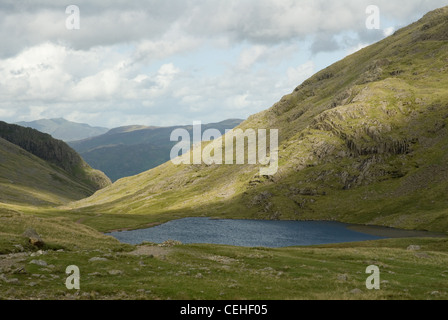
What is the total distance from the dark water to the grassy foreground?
69237 mm

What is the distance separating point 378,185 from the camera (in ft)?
646

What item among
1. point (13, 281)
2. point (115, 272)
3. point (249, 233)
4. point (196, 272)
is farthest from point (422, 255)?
point (249, 233)

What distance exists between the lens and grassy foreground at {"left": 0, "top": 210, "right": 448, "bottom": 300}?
29266mm

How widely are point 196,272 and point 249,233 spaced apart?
382 feet

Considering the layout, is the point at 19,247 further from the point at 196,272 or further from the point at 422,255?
the point at 422,255

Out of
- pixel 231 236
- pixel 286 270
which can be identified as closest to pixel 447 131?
pixel 231 236

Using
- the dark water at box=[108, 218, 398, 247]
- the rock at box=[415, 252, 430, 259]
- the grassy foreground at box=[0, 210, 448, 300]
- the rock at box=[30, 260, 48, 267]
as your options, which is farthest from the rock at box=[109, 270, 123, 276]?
the dark water at box=[108, 218, 398, 247]

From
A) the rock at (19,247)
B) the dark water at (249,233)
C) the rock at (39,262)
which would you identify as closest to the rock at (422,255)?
the rock at (39,262)

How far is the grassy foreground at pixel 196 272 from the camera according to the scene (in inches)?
1152

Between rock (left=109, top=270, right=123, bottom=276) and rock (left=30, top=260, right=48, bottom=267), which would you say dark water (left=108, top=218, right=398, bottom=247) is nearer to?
rock (left=109, top=270, right=123, bottom=276)

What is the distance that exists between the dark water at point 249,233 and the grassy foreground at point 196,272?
227 ft
